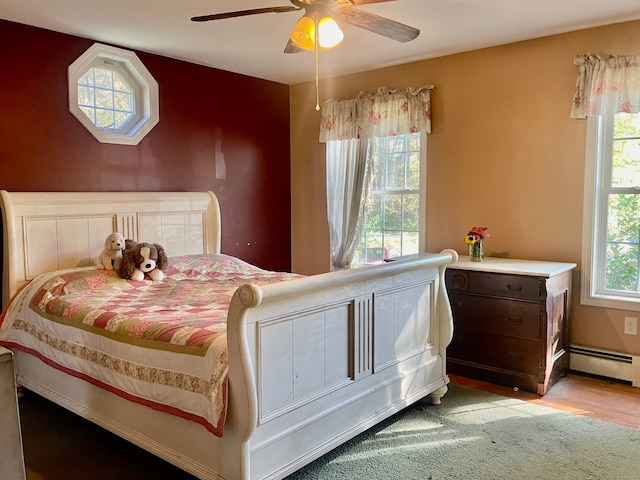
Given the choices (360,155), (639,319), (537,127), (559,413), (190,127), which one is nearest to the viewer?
(559,413)

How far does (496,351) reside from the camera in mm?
3396

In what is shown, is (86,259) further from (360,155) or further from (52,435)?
(360,155)

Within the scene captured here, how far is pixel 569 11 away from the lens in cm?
309

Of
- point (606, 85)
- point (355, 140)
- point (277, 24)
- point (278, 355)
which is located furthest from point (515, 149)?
point (278, 355)

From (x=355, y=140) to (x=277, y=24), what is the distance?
4.90 ft

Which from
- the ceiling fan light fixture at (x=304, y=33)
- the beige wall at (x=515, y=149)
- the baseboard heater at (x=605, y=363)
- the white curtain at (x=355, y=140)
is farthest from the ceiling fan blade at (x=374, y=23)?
the baseboard heater at (x=605, y=363)

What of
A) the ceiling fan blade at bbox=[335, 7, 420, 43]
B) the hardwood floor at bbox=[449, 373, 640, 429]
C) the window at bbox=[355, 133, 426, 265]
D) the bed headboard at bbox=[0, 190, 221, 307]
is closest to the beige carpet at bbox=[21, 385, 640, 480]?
the hardwood floor at bbox=[449, 373, 640, 429]

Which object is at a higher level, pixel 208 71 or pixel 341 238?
pixel 208 71

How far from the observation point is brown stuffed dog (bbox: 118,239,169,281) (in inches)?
129

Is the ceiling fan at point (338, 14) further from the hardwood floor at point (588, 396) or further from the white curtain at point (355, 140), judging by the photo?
the hardwood floor at point (588, 396)

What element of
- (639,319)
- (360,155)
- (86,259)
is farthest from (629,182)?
(86,259)

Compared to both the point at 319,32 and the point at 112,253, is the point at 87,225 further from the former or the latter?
the point at 319,32

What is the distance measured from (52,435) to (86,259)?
1218 mm

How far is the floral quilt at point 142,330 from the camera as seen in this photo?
6.59ft
